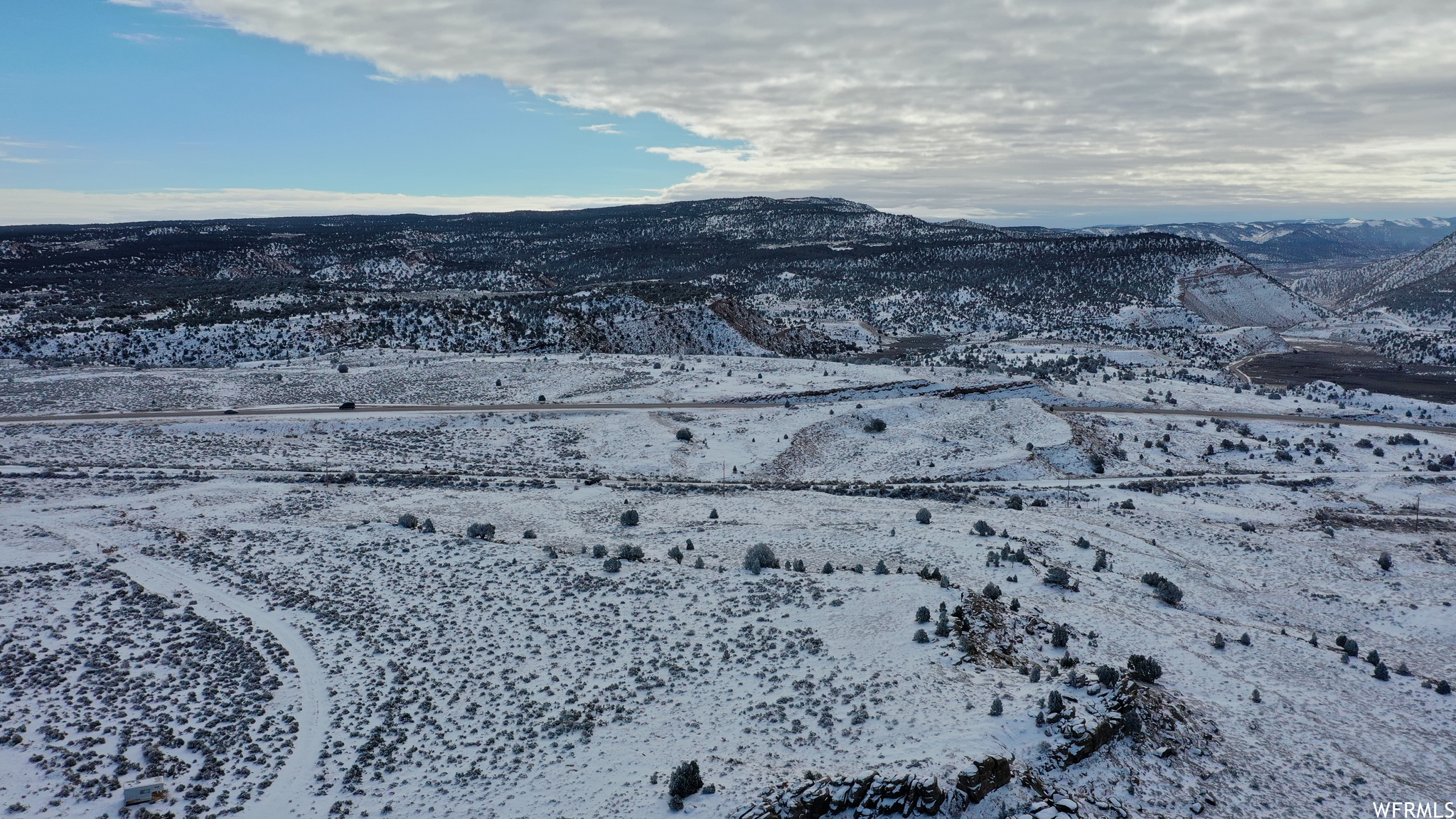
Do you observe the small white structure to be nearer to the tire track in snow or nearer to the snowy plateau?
the snowy plateau

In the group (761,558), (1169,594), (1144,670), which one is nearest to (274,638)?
(761,558)

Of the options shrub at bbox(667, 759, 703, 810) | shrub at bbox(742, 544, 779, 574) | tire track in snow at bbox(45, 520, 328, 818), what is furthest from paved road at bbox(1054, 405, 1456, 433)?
tire track in snow at bbox(45, 520, 328, 818)

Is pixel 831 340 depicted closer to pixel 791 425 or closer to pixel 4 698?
pixel 791 425

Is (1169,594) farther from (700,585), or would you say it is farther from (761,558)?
(700,585)

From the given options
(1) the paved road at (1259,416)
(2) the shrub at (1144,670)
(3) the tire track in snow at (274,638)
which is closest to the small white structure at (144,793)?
(3) the tire track in snow at (274,638)

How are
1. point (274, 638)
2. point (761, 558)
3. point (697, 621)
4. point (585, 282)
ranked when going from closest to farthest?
point (274, 638), point (697, 621), point (761, 558), point (585, 282)

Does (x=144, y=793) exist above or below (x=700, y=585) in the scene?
below
